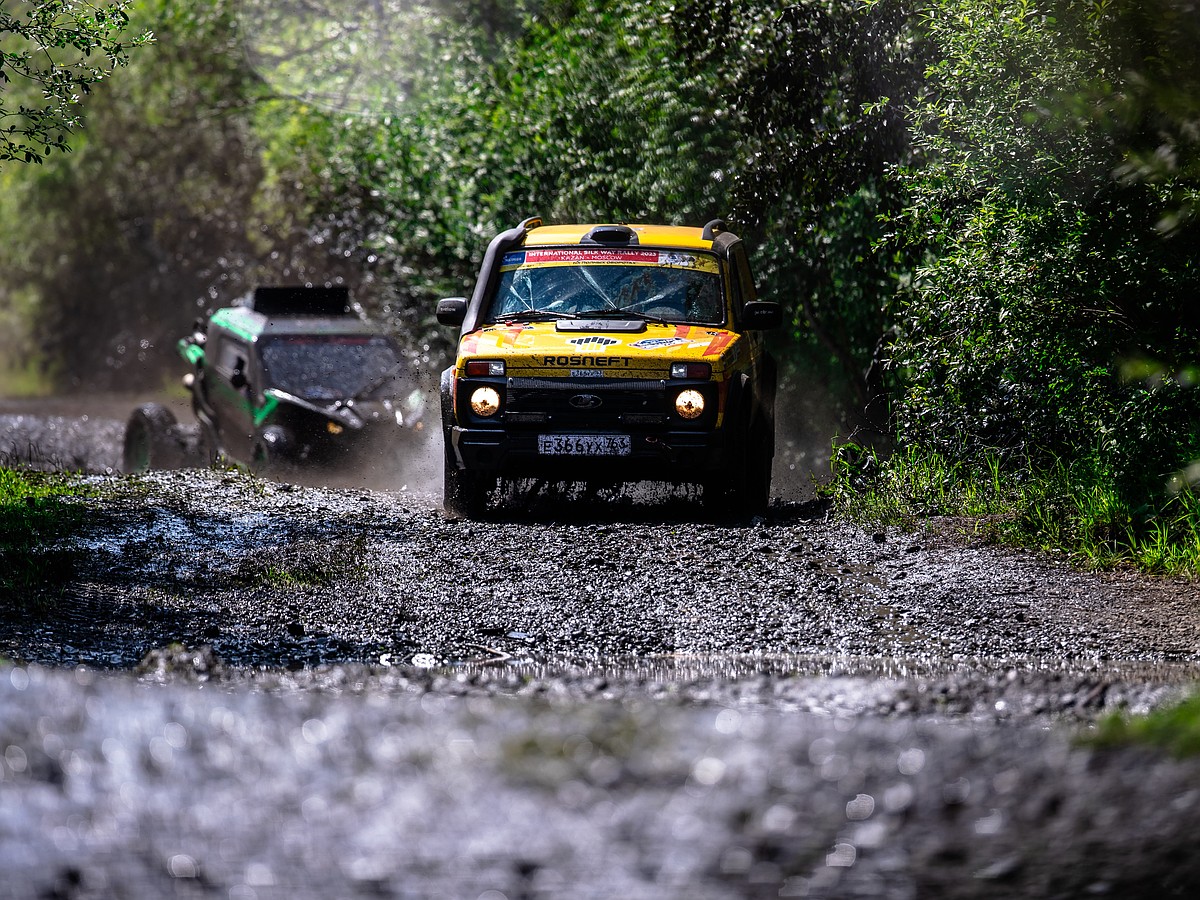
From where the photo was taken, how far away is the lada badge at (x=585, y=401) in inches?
412

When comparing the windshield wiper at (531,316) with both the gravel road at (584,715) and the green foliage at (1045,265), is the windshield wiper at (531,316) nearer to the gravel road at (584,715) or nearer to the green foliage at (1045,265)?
the gravel road at (584,715)

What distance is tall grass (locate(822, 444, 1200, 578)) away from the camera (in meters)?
8.98

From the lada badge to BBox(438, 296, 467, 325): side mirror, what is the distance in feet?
4.20

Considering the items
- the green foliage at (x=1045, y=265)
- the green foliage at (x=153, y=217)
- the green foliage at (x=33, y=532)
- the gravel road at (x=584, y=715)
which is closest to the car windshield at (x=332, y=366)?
the green foliage at (x=33, y=532)

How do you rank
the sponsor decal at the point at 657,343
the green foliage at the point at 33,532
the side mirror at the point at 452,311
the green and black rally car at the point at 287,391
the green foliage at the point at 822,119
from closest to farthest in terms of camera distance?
the green foliage at the point at 33,532
the sponsor decal at the point at 657,343
the side mirror at the point at 452,311
the green foliage at the point at 822,119
the green and black rally car at the point at 287,391

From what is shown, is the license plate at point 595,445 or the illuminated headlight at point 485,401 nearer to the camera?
the license plate at point 595,445

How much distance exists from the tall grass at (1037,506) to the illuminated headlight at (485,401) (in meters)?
2.39

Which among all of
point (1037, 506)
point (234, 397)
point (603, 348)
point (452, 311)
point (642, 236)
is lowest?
point (234, 397)

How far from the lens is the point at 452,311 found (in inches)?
449

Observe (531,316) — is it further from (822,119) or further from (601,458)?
(822,119)

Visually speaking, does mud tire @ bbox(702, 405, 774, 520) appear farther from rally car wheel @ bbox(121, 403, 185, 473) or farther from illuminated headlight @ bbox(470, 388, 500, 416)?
rally car wheel @ bbox(121, 403, 185, 473)

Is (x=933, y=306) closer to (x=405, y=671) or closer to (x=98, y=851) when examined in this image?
(x=405, y=671)

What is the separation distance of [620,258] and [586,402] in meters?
1.40

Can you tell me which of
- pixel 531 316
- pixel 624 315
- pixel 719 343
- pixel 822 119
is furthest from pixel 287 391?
pixel 719 343
